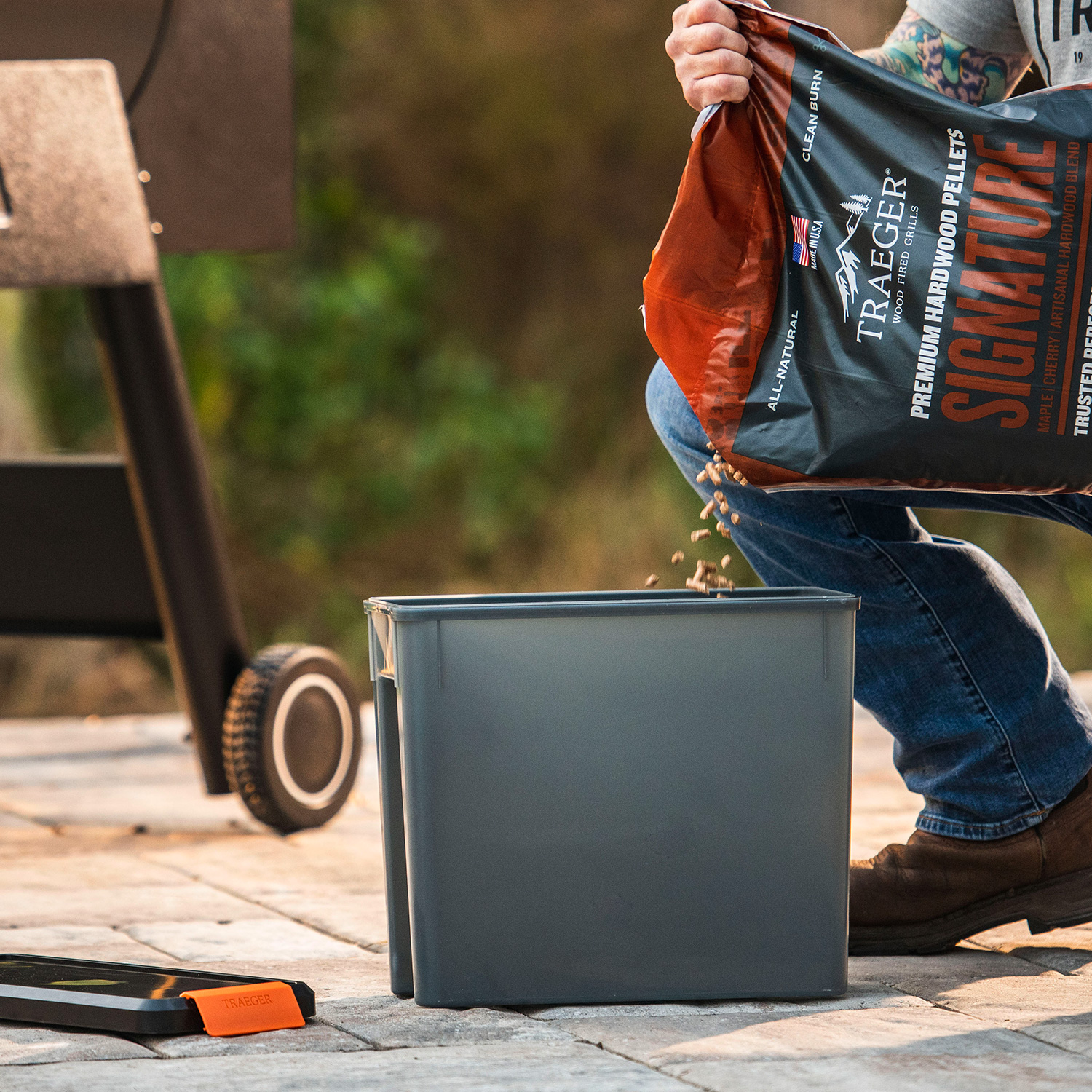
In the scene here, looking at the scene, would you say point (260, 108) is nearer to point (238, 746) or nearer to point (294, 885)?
point (238, 746)

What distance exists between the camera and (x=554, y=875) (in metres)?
1.49

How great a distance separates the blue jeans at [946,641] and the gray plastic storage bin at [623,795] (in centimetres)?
24

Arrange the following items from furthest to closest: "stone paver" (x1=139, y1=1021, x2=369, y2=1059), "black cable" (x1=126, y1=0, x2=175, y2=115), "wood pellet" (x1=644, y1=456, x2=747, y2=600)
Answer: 1. "black cable" (x1=126, y1=0, x2=175, y2=115)
2. "wood pellet" (x1=644, y1=456, x2=747, y2=600)
3. "stone paver" (x1=139, y1=1021, x2=369, y2=1059)

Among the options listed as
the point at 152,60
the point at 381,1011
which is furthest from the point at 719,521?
the point at 152,60

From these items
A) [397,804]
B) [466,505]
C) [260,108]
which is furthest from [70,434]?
[397,804]

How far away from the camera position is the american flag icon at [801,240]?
59.0 inches

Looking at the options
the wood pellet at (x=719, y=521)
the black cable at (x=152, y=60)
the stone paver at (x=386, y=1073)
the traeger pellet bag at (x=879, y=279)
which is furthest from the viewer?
the black cable at (x=152, y=60)

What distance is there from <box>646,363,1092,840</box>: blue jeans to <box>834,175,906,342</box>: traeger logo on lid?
0.88 feet

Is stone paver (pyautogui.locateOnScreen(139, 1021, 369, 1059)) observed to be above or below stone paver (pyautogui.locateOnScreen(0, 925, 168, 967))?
above

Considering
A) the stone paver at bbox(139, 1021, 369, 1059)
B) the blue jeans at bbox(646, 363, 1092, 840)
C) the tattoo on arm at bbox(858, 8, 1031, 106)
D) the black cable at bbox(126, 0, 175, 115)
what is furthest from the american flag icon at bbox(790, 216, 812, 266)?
the black cable at bbox(126, 0, 175, 115)

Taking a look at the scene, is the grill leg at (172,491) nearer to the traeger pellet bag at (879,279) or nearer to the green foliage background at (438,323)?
the traeger pellet bag at (879,279)

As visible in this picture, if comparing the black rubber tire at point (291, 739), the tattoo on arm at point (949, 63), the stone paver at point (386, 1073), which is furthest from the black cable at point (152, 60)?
the stone paver at point (386, 1073)

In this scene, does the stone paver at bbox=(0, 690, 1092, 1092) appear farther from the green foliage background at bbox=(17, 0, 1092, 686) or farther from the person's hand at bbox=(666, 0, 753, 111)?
the green foliage background at bbox=(17, 0, 1092, 686)

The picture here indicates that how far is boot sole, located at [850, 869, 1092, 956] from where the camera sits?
5.71 feet
